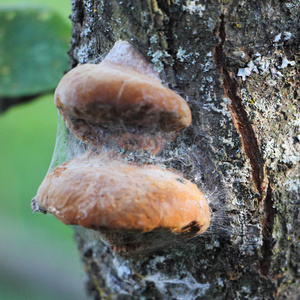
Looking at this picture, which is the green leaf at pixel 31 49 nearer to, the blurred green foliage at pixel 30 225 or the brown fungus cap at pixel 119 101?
the brown fungus cap at pixel 119 101

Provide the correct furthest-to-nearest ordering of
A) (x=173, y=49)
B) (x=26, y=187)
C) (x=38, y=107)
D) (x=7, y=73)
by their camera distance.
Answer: (x=26, y=187)
(x=38, y=107)
(x=7, y=73)
(x=173, y=49)

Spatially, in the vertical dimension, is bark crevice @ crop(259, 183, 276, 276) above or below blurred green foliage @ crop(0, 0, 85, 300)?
above

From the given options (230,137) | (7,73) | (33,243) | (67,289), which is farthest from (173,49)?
(33,243)

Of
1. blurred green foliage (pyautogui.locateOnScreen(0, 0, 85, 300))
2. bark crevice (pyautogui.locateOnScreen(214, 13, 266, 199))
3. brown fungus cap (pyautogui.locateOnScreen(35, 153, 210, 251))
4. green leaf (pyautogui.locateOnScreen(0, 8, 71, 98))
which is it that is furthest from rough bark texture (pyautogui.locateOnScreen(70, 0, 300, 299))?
blurred green foliage (pyautogui.locateOnScreen(0, 0, 85, 300))

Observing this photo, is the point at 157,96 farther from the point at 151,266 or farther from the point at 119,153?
the point at 151,266

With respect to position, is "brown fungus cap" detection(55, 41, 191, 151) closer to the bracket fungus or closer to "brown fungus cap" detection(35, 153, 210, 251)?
the bracket fungus

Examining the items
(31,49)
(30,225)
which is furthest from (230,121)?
(30,225)

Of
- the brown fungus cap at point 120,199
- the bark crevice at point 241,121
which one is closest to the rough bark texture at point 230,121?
the bark crevice at point 241,121
